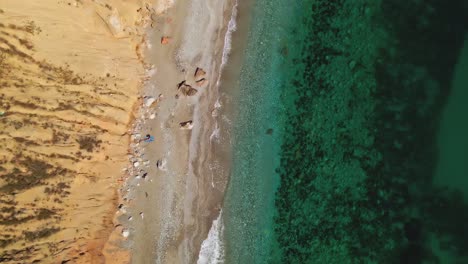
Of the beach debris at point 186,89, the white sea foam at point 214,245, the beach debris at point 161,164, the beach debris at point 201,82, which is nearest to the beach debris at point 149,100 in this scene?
the beach debris at point 186,89

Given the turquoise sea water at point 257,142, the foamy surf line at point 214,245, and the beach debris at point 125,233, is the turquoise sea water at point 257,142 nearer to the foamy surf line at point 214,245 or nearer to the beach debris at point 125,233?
the foamy surf line at point 214,245

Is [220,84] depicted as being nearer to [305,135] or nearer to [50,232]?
[305,135]

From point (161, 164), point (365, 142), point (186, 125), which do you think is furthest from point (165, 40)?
point (365, 142)

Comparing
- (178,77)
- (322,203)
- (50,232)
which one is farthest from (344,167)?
(50,232)

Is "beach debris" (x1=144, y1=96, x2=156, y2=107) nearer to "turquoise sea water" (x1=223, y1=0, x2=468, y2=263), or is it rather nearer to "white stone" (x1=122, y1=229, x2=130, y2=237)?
"turquoise sea water" (x1=223, y1=0, x2=468, y2=263)

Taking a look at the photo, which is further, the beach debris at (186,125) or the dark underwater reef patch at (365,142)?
the dark underwater reef patch at (365,142)

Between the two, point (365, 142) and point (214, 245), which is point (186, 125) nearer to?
point (214, 245)
